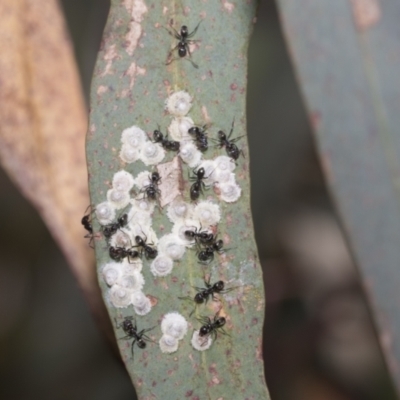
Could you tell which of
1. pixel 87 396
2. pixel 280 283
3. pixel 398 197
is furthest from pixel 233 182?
pixel 87 396

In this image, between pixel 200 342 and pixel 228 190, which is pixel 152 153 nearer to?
pixel 228 190

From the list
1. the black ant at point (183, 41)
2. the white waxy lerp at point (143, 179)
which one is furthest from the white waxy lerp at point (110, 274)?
the black ant at point (183, 41)

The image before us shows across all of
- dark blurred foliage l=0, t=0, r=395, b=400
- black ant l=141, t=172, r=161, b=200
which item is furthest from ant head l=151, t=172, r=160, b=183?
dark blurred foliage l=0, t=0, r=395, b=400

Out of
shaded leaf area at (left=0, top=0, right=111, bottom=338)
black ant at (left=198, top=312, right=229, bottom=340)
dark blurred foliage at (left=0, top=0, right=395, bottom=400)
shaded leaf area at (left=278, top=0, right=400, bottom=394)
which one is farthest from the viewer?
dark blurred foliage at (left=0, top=0, right=395, bottom=400)

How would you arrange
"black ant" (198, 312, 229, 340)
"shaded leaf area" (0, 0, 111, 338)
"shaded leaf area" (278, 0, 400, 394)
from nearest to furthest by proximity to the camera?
"shaded leaf area" (278, 0, 400, 394) → "black ant" (198, 312, 229, 340) → "shaded leaf area" (0, 0, 111, 338)

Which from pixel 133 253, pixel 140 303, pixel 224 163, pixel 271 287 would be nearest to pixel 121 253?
pixel 133 253

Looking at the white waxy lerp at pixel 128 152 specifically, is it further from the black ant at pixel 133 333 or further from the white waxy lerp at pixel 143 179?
the black ant at pixel 133 333

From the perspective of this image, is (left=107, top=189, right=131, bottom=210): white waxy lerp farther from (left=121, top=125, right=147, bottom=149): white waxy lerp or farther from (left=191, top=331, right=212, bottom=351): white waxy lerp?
(left=191, top=331, right=212, bottom=351): white waxy lerp

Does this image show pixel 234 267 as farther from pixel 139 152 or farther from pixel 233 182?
pixel 139 152
